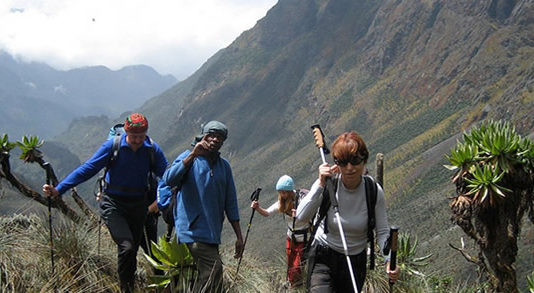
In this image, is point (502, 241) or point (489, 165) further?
point (502, 241)

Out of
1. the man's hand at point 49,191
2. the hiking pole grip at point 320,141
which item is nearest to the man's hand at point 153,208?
the man's hand at point 49,191

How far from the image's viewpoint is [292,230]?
515cm

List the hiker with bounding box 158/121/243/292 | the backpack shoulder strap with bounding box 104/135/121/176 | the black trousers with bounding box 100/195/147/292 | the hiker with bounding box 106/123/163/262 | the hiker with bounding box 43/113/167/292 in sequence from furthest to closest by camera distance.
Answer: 1. the hiker with bounding box 106/123/163/262
2. the backpack shoulder strap with bounding box 104/135/121/176
3. the hiker with bounding box 43/113/167/292
4. the black trousers with bounding box 100/195/147/292
5. the hiker with bounding box 158/121/243/292

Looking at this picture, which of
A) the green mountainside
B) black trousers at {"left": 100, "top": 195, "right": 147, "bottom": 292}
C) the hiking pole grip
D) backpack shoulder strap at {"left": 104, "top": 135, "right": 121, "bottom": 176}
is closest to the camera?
the hiking pole grip

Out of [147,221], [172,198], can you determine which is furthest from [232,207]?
[147,221]

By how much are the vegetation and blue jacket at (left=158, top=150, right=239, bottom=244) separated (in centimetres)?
347

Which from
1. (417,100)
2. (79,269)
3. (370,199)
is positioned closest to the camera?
(370,199)

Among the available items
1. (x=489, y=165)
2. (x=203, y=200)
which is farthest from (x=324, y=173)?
(x=489, y=165)

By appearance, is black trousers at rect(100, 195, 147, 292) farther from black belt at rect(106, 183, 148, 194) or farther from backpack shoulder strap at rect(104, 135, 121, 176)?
backpack shoulder strap at rect(104, 135, 121, 176)

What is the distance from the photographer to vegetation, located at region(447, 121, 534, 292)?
6402 mm

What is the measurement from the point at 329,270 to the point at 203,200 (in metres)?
1.25

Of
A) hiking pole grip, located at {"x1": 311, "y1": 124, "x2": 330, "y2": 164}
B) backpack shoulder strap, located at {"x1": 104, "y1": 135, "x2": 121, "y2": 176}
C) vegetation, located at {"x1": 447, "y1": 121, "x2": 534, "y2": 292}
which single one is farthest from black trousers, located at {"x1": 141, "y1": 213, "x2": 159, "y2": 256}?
vegetation, located at {"x1": 447, "y1": 121, "x2": 534, "y2": 292}

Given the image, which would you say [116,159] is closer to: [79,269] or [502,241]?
[79,269]

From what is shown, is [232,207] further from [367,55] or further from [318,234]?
[367,55]
